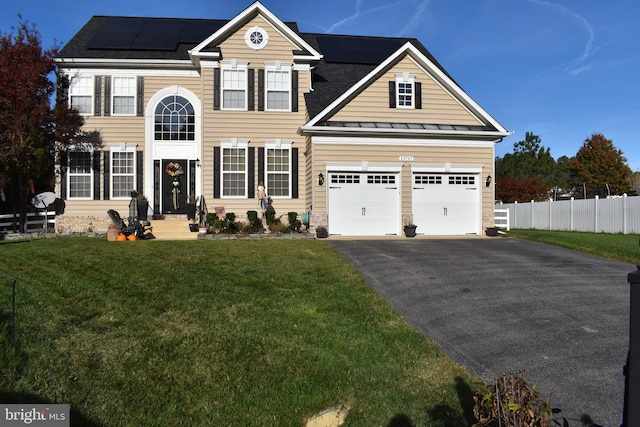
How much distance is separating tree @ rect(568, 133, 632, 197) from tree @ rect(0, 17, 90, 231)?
46.0 meters

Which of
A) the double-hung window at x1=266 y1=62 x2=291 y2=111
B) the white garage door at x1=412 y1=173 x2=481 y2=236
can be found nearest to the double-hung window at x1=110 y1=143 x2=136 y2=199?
the double-hung window at x1=266 y1=62 x2=291 y2=111

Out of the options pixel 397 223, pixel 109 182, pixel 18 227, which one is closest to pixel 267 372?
pixel 397 223

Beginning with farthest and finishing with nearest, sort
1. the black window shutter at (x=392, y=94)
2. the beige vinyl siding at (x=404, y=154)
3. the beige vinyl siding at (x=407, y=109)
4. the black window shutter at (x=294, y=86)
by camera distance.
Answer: the black window shutter at (x=294, y=86), the black window shutter at (x=392, y=94), the beige vinyl siding at (x=407, y=109), the beige vinyl siding at (x=404, y=154)

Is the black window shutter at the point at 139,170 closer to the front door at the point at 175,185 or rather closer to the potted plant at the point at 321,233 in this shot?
the front door at the point at 175,185

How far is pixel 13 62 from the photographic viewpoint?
52.2 ft

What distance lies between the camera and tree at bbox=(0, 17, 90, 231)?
50.5 ft

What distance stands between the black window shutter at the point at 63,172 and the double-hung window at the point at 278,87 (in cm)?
823

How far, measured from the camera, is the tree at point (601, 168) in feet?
148

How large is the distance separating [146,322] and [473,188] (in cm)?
1418

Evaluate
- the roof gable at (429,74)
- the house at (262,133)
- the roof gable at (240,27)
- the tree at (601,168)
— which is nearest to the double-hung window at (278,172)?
the house at (262,133)

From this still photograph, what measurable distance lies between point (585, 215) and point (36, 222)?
25.2 metres

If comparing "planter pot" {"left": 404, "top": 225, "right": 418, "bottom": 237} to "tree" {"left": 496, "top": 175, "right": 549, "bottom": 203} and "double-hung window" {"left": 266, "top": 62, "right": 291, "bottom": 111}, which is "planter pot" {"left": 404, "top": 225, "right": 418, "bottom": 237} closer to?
"double-hung window" {"left": 266, "top": 62, "right": 291, "bottom": 111}

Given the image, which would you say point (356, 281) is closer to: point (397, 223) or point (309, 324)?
point (309, 324)

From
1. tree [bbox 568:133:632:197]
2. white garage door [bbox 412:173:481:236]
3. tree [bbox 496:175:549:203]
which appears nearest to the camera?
white garage door [bbox 412:173:481:236]
